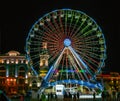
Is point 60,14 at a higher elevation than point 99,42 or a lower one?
higher

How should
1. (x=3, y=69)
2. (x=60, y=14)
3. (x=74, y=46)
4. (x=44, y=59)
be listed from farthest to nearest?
(x=3, y=69) < (x=44, y=59) < (x=60, y=14) < (x=74, y=46)

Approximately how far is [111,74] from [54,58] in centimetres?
6989

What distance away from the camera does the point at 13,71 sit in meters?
109

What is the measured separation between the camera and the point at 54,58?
162 ft

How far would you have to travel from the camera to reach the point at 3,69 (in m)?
110

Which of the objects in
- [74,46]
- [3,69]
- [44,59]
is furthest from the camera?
[3,69]

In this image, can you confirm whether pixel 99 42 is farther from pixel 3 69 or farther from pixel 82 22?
pixel 3 69

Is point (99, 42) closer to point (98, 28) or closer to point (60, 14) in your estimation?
point (98, 28)

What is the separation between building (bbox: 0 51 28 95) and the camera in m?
107

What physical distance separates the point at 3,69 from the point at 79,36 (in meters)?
65.9

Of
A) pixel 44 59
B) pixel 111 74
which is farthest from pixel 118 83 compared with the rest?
pixel 44 59

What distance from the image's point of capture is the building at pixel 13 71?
352 feet

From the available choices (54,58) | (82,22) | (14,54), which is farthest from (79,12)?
(14,54)

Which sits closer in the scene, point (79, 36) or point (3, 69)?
point (79, 36)
